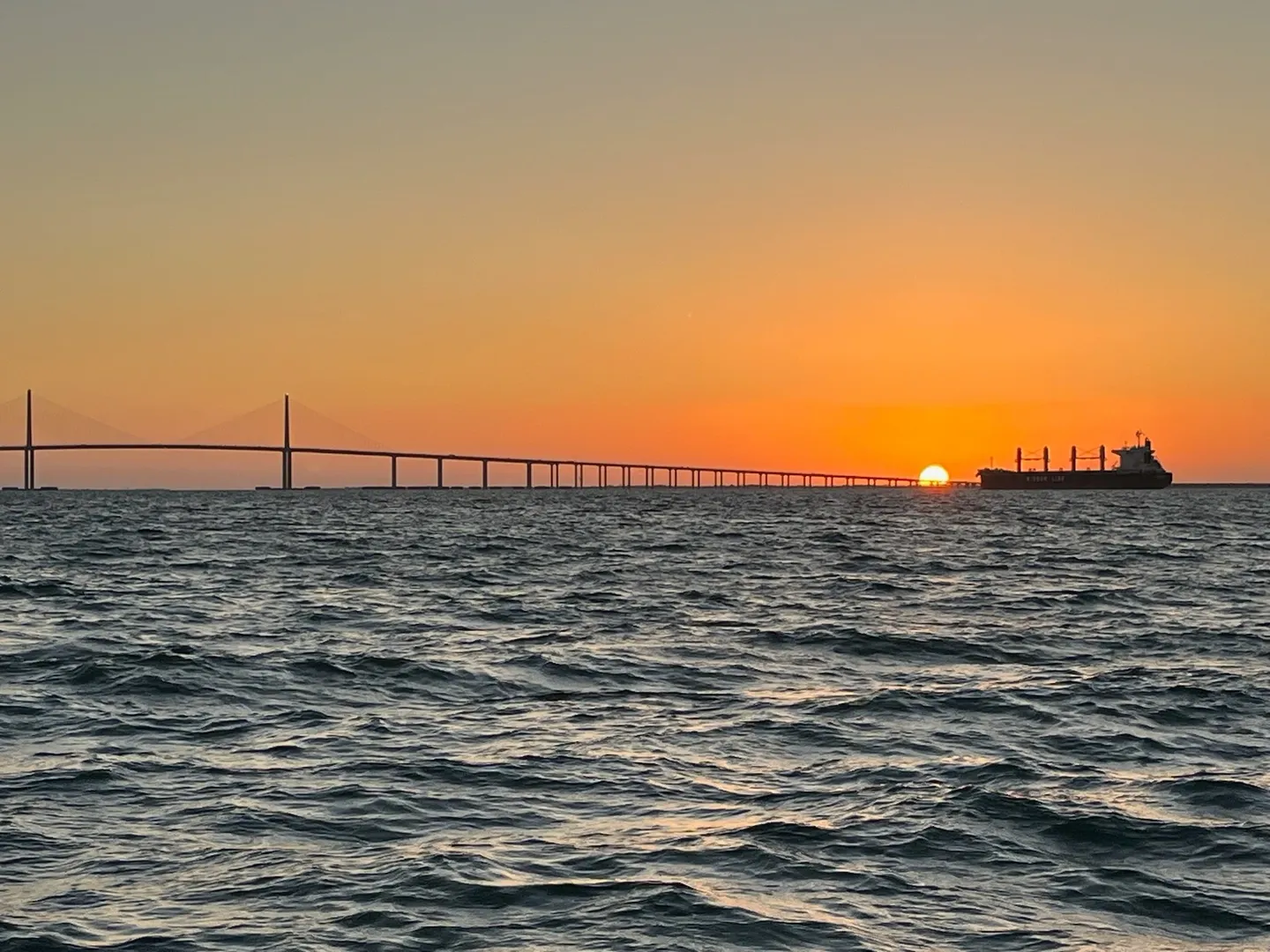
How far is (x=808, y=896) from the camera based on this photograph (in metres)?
10.6

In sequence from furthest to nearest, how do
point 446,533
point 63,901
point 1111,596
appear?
point 446,533
point 1111,596
point 63,901

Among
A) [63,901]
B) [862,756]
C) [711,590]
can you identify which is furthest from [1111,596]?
[63,901]

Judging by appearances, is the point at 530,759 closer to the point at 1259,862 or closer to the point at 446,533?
the point at 1259,862

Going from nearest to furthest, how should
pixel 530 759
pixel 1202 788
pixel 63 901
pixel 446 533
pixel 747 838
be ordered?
1. pixel 63 901
2. pixel 747 838
3. pixel 1202 788
4. pixel 530 759
5. pixel 446 533

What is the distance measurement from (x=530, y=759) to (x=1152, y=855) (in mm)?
6427

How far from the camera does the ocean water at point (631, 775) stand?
1012 centimetres

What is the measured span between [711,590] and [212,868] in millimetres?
28340

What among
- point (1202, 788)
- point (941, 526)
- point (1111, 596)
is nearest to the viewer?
point (1202, 788)

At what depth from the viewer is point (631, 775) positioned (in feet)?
47.8

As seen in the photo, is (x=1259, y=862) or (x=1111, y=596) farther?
(x=1111, y=596)

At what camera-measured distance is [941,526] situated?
99250mm

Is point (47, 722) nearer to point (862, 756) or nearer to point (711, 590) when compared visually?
point (862, 756)

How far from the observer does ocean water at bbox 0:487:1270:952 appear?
10117 mm

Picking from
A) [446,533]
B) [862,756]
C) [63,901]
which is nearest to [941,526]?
[446,533]
